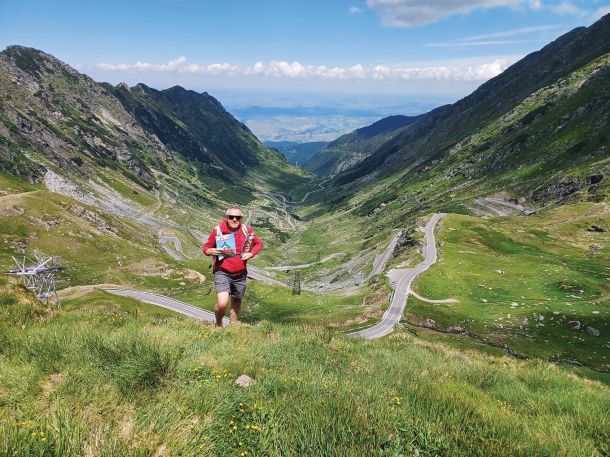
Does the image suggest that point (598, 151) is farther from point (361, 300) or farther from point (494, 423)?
point (494, 423)

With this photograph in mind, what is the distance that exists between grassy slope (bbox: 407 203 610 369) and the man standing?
259 ft

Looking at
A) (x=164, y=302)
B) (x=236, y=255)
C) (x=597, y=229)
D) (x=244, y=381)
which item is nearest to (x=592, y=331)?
(x=597, y=229)

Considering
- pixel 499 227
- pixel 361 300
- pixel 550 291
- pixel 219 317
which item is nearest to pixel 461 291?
pixel 550 291

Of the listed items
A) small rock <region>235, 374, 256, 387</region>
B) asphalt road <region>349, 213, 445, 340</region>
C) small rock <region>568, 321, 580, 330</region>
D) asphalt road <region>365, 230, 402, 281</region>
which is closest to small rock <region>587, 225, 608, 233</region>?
asphalt road <region>349, 213, 445, 340</region>

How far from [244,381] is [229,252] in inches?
314

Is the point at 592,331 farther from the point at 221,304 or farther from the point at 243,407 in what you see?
the point at 243,407

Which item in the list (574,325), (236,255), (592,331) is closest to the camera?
(236,255)

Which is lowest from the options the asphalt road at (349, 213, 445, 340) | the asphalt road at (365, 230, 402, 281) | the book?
the asphalt road at (365, 230, 402, 281)

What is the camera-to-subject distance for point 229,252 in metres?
15.0

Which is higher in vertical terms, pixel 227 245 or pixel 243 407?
pixel 227 245

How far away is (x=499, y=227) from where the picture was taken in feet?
522

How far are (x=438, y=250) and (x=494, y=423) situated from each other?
14242cm

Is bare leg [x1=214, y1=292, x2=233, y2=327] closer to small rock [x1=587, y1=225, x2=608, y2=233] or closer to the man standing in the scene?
the man standing

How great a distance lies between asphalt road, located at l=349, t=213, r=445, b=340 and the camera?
91.2 metres
